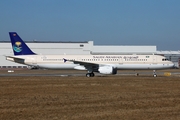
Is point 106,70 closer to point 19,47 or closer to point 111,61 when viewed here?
point 111,61

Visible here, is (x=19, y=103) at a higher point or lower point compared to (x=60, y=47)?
A: lower

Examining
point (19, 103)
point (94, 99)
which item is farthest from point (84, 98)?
point (19, 103)

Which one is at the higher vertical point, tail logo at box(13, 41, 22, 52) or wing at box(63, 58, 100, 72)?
tail logo at box(13, 41, 22, 52)

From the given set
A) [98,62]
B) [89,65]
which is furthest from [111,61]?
[89,65]

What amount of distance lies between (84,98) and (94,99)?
2.13 ft

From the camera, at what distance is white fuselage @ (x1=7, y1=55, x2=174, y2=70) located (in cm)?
4597

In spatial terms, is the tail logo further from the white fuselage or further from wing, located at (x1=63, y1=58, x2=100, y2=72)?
wing, located at (x1=63, y1=58, x2=100, y2=72)

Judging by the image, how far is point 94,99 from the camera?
17.6 metres

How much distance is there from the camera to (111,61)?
46.4m

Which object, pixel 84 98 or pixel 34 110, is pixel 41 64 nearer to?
pixel 84 98

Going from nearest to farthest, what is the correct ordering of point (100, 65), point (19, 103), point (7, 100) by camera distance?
point (19, 103) < point (7, 100) < point (100, 65)

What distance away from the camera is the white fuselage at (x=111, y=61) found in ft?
151

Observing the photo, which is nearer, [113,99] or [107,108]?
[107,108]

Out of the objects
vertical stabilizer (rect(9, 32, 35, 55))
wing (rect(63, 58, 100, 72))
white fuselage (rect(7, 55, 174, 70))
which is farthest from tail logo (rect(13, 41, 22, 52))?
wing (rect(63, 58, 100, 72))
